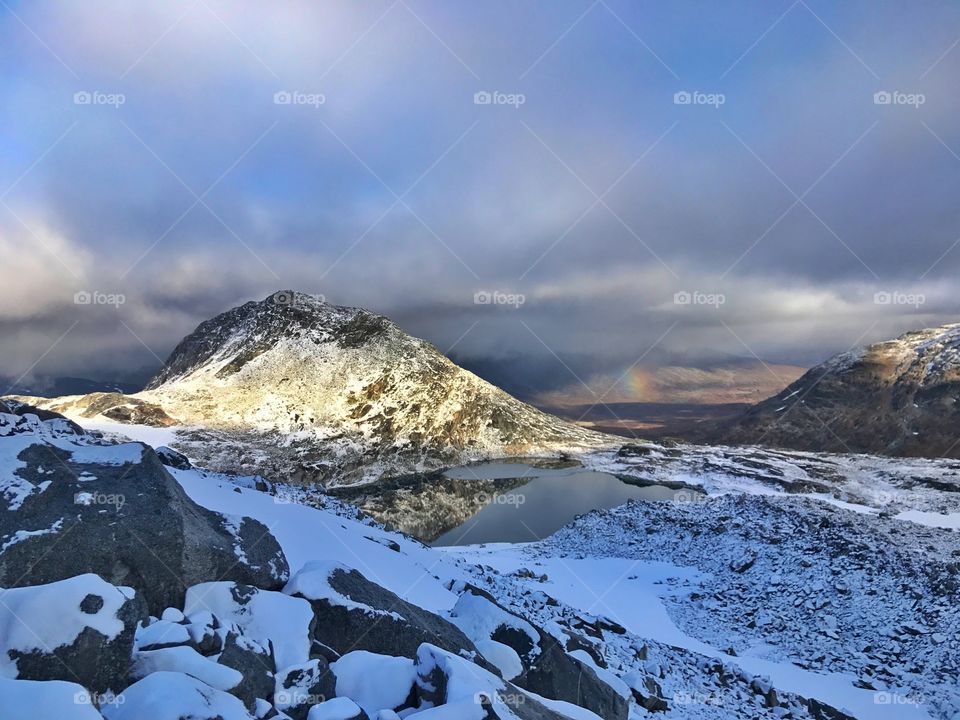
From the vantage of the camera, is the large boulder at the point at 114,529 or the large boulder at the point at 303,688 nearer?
the large boulder at the point at 303,688

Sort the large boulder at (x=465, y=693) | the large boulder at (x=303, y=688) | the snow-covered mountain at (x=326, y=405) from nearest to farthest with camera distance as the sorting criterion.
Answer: the large boulder at (x=465, y=693) → the large boulder at (x=303, y=688) → the snow-covered mountain at (x=326, y=405)

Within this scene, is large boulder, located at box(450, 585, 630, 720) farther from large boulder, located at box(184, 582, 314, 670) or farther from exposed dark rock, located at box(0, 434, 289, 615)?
exposed dark rock, located at box(0, 434, 289, 615)

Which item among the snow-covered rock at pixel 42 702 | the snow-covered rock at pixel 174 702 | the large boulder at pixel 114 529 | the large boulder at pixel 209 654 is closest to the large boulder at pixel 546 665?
the large boulder at pixel 114 529

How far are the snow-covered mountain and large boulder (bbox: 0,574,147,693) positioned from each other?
7997cm

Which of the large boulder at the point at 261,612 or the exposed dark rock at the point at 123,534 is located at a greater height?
the exposed dark rock at the point at 123,534

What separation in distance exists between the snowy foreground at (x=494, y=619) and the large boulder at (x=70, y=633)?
0.02 meters

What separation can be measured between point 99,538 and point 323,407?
338ft

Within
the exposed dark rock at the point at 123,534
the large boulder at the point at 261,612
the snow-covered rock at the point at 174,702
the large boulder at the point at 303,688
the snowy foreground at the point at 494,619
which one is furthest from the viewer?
the exposed dark rock at the point at 123,534

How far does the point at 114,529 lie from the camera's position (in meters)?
9.15

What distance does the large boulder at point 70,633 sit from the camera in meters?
6.27

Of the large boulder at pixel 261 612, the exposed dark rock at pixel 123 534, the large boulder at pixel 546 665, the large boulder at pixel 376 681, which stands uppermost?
the exposed dark rock at pixel 123 534

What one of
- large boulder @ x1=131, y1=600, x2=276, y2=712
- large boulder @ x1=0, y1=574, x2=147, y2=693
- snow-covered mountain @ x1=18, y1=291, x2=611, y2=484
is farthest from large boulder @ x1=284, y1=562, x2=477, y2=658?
snow-covered mountain @ x1=18, y1=291, x2=611, y2=484

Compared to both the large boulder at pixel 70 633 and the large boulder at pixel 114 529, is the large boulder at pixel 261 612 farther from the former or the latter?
the large boulder at pixel 70 633

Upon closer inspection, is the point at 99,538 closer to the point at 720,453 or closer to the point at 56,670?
the point at 56,670
